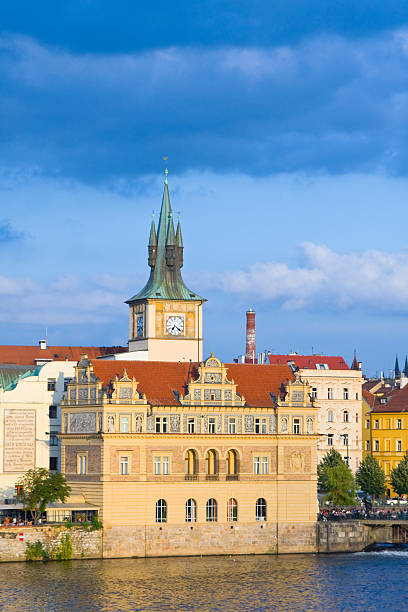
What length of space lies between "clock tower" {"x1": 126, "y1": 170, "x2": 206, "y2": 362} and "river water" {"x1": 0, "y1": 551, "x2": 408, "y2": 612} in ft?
111

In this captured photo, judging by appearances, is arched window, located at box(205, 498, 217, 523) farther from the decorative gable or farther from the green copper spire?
the green copper spire

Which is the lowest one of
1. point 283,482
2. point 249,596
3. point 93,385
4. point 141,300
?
point 249,596

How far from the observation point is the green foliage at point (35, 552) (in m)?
116

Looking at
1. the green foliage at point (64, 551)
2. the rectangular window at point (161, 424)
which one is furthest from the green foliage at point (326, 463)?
the green foliage at point (64, 551)

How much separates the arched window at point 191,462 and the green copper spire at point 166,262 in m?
29.2

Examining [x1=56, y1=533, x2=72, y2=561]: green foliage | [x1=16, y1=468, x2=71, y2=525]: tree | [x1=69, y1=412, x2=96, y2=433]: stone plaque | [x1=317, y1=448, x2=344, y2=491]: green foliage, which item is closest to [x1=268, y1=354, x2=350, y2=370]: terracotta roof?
[x1=317, y1=448, x2=344, y2=491]: green foliage

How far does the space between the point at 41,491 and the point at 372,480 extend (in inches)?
1915

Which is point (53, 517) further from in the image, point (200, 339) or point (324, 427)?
point (324, 427)

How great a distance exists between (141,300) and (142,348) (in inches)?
207

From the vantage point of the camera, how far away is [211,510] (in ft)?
406

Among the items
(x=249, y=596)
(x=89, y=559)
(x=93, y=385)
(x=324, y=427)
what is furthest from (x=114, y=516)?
(x=324, y=427)

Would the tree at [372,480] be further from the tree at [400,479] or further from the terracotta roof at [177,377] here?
the terracotta roof at [177,377]

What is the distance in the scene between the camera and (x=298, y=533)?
413 feet

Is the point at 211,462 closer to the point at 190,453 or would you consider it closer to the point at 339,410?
the point at 190,453
